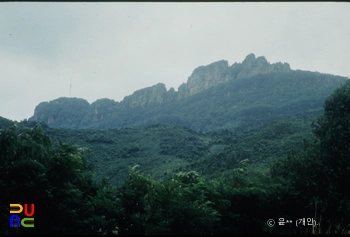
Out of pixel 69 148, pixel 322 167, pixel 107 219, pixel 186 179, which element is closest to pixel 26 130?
pixel 69 148

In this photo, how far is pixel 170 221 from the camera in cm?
958

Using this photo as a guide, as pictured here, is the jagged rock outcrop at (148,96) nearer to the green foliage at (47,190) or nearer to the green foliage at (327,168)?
the green foliage at (327,168)

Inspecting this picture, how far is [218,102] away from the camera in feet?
411

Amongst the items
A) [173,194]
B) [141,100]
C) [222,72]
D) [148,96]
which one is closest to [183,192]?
[173,194]

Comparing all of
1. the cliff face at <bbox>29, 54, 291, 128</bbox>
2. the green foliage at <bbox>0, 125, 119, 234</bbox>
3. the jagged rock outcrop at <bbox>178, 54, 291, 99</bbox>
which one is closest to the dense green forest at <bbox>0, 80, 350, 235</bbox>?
the green foliage at <bbox>0, 125, 119, 234</bbox>

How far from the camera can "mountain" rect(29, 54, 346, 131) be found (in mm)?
91812

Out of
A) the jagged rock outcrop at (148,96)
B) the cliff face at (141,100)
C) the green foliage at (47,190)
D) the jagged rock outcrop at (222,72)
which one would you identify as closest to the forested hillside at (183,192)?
the green foliage at (47,190)

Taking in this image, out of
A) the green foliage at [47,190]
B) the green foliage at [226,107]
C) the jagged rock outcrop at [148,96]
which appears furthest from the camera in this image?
the jagged rock outcrop at [148,96]

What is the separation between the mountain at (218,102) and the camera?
3615 inches

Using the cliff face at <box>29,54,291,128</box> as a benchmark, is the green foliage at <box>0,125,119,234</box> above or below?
below

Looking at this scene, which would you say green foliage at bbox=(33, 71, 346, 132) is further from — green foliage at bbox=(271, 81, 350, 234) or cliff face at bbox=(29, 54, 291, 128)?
green foliage at bbox=(271, 81, 350, 234)

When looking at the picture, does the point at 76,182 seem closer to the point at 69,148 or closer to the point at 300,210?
the point at 69,148

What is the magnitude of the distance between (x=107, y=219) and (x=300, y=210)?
7704 mm

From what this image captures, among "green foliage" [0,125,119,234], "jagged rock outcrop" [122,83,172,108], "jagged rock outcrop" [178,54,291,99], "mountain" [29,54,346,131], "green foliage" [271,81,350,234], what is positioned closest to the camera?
"green foliage" [0,125,119,234]
